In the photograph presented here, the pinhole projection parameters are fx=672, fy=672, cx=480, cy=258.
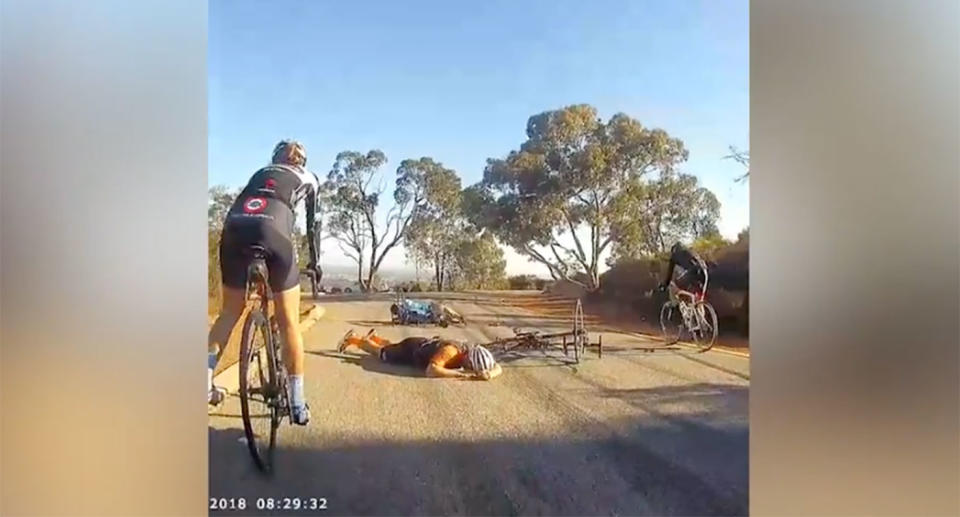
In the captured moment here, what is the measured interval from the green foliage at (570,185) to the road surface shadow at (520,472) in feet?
1.58

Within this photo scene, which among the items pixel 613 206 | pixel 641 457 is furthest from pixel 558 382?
pixel 613 206

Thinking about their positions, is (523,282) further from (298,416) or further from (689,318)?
(298,416)

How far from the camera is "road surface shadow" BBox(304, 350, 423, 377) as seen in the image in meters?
1.89

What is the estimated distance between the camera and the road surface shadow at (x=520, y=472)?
1833 millimetres

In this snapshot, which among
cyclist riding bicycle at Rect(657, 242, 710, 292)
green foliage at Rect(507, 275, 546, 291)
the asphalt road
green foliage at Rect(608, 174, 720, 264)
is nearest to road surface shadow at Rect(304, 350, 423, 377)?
the asphalt road

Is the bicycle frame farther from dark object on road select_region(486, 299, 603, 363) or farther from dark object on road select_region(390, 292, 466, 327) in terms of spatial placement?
dark object on road select_region(486, 299, 603, 363)

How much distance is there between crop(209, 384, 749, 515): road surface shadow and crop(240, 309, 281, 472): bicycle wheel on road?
0.03 metres

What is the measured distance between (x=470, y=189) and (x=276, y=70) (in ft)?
2.07

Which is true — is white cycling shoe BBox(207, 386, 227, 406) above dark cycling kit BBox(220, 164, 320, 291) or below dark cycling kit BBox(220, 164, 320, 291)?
below
